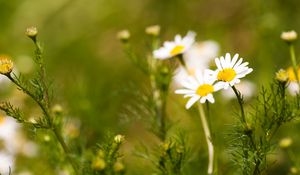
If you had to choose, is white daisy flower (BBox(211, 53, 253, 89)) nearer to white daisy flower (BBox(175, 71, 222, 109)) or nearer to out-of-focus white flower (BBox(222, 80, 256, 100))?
white daisy flower (BBox(175, 71, 222, 109))

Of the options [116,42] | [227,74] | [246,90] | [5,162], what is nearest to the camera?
[227,74]

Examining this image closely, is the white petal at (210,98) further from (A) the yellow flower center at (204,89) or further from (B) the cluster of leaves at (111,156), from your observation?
(B) the cluster of leaves at (111,156)

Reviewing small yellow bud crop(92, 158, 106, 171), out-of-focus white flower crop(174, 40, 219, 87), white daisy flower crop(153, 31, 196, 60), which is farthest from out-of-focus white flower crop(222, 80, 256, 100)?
small yellow bud crop(92, 158, 106, 171)

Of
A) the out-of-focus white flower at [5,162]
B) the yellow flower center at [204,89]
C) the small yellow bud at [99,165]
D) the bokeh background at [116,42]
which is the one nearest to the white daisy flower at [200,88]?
the yellow flower center at [204,89]

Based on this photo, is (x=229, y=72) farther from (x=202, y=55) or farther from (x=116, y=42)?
(x=116, y=42)

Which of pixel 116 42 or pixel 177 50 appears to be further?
pixel 116 42

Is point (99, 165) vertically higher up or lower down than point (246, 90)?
lower down

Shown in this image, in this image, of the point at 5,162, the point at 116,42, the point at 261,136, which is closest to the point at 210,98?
the point at 261,136

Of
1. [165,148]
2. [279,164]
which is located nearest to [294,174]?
[165,148]

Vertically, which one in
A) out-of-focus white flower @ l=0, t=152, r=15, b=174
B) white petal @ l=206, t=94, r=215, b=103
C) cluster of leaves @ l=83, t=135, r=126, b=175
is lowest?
cluster of leaves @ l=83, t=135, r=126, b=175
